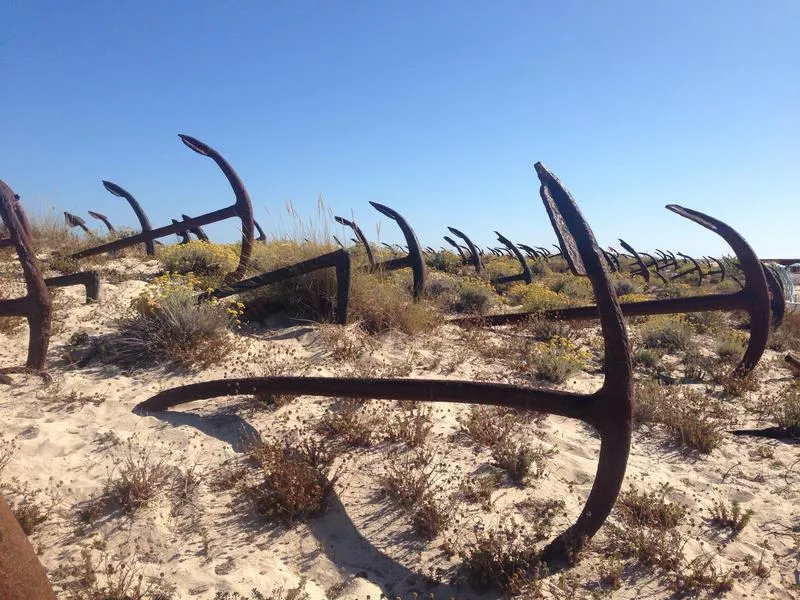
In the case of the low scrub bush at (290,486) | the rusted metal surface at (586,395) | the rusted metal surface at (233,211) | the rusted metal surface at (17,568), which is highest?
the rusted metal surface at (233,211)

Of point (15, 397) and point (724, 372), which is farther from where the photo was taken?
point (724, 372)

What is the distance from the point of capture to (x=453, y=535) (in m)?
2.36

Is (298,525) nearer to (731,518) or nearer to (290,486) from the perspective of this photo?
(290,486)

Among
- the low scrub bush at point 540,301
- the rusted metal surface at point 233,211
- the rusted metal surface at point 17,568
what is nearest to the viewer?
the rusted metal surface at point 17,568

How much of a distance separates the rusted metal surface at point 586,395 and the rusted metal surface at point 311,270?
250cm

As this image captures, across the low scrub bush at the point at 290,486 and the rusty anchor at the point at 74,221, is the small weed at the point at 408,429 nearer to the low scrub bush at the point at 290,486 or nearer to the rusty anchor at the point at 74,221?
the low scrub bush at the point at 290,486

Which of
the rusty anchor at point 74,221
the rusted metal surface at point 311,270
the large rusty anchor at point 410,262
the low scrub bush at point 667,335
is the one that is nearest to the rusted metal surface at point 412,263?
the large rusty anchor at point 410,262

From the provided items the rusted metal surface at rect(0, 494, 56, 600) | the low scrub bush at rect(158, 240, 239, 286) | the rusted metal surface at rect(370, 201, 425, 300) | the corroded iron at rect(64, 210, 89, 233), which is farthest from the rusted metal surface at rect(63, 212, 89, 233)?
the rusted metal surface at rect(0, 494, 56, 600)

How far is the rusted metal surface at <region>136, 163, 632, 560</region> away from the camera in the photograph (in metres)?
1.90

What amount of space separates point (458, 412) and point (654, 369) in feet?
9.82

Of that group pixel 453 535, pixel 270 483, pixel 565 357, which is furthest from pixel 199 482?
pixel 565 357

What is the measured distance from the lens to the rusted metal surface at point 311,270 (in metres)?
4.84

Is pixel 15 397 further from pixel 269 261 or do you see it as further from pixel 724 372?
pixel 724 372

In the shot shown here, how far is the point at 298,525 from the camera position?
238 centimetres
